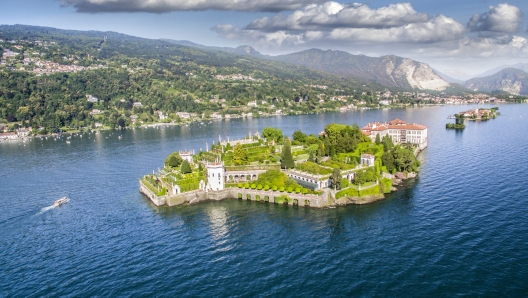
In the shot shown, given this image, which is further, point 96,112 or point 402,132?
point 96,112

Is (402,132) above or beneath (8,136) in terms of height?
beneath

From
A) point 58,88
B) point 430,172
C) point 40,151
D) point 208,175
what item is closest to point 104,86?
point 58,88

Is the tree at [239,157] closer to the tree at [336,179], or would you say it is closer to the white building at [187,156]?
the white building at [187,156]

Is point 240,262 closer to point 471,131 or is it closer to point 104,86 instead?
point 471,131

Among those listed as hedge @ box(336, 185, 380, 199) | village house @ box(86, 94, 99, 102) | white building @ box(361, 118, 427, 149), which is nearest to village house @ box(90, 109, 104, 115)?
village house @ box(86, 94, 99, 102)

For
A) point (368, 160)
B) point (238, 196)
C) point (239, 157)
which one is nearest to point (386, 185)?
point (368, 160)

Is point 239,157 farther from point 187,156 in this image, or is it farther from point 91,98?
point 91,98

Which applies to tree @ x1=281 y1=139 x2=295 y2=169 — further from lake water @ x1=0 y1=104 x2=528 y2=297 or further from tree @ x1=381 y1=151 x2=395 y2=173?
tree @ x1=381 y1=151 x2=395 y2=173
